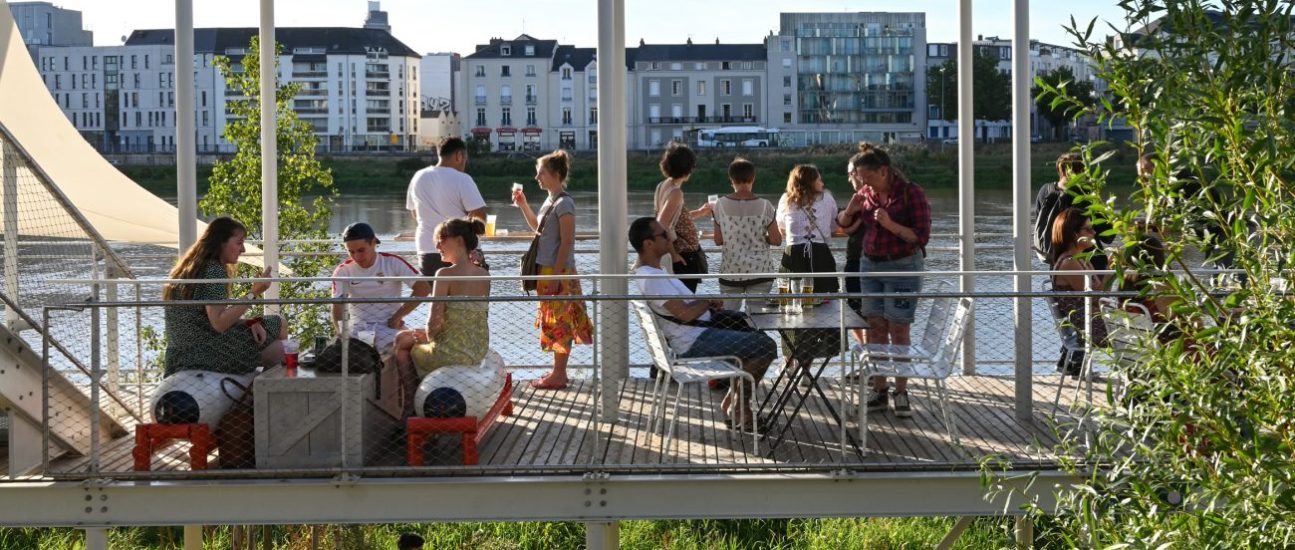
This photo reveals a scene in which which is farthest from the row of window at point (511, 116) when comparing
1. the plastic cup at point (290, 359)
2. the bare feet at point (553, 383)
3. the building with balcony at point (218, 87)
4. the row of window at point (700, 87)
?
the plastic cup at point (290, 359)

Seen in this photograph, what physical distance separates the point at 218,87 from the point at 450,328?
100 metres

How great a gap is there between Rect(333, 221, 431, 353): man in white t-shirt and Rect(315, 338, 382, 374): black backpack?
328 millimetres

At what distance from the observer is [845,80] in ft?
328

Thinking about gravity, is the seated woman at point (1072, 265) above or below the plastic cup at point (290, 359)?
above

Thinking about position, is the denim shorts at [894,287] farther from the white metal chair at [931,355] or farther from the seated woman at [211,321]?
the seated woman at [211,321]

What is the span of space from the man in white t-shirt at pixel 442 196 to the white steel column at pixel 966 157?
8.12ft

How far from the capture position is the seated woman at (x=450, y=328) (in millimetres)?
6617

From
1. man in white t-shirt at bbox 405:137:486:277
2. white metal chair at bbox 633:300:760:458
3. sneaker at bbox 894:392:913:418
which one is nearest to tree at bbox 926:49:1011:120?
man in white t-shirt at bbox 405:137:486:277

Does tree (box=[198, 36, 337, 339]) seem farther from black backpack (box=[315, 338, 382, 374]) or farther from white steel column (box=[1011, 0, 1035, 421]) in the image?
white steel column (box=[1011, 0, 1035, 421])

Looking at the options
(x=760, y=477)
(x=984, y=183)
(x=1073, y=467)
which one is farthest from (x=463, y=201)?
(x=984, y=183)

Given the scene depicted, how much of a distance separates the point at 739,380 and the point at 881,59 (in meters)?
95.9

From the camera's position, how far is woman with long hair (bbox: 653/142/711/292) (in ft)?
26.3

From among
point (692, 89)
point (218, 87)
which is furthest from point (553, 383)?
point (218, 87)

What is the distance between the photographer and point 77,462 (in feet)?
21.7
